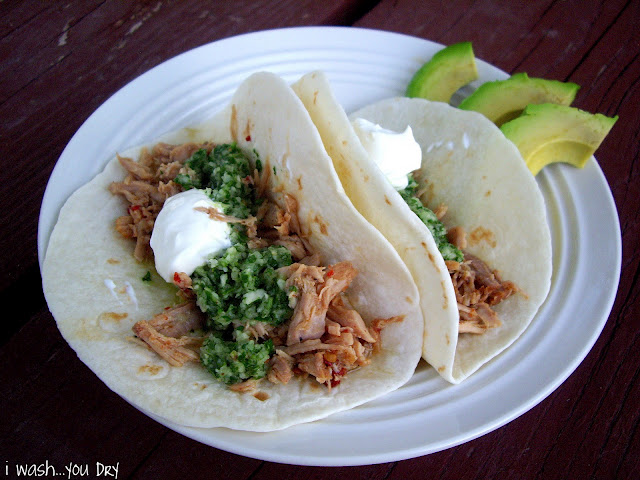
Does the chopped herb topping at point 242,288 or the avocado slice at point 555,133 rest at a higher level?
the chopped herb topping at point 242,288

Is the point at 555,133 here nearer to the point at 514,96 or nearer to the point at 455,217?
the point at 514,96

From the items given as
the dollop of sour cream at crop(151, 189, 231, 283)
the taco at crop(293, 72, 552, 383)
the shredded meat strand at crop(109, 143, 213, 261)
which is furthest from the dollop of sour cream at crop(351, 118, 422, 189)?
the shredded meat strand at crop(109, 143, 213, 261)

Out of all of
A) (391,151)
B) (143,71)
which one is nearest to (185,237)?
(391,151)

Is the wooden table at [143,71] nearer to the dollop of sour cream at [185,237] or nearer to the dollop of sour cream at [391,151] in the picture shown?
the dollop of sour cream at [185,237]

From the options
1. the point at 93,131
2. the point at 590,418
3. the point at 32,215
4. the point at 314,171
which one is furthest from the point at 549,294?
the point at 32,215

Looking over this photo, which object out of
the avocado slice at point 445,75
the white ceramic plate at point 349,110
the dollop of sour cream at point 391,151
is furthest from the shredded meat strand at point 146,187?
the avocado slice at point 445,75

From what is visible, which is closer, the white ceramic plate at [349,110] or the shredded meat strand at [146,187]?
the white ceramic plate at [349,110]

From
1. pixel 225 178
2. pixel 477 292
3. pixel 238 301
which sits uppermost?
pixel 225 178
